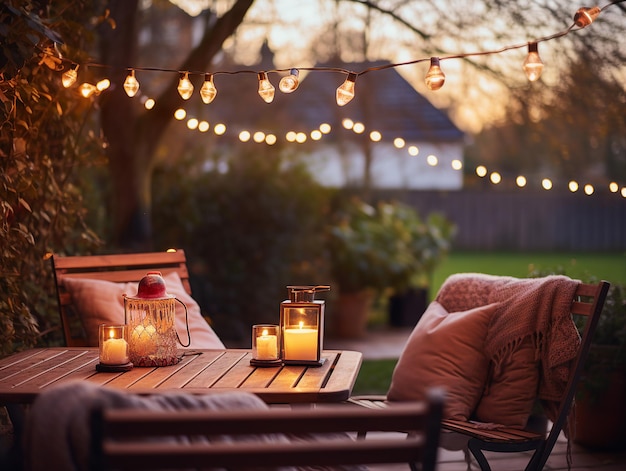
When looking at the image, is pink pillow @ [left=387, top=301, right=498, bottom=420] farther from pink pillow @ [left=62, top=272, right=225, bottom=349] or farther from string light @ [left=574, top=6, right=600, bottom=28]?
string light @ [left=574, top=6, right=600, bottom=28]

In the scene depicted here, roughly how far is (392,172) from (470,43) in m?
7.54

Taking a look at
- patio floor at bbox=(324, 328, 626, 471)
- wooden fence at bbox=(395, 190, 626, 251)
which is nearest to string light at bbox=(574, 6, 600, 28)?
patio floor at bbox=(324, 328, 626, 471)

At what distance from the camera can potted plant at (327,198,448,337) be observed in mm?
8164

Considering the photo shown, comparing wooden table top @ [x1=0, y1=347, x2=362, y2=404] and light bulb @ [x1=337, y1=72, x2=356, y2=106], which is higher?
light bulb @ [x1=337, y1=72, x2=356, y2=106]

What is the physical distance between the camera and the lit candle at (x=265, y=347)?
2846 mm

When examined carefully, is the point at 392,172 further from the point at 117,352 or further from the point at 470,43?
the point at 117,352

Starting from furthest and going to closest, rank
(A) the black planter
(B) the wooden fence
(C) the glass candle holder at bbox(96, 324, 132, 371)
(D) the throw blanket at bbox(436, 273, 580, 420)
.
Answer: (B) the wooden fence → (A) the black planter → (D) the throw blanket at bbox(436, 273, 580, 420) → (C) the glass candle holder at bbox(96, 324, 132, 371)

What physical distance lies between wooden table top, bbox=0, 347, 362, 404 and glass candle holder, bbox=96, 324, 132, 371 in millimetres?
27

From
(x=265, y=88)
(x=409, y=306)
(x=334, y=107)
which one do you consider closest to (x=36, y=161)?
(x=265, y=88)

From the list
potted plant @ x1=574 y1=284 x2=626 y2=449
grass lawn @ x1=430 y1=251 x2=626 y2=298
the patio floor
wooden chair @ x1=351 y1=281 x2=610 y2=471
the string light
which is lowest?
grass lawn @ x1=430 y1=251 x2=626 y2=298

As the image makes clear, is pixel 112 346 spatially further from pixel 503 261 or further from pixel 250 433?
pixel 503 261

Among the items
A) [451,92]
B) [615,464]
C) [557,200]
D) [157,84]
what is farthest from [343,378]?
[557,200]

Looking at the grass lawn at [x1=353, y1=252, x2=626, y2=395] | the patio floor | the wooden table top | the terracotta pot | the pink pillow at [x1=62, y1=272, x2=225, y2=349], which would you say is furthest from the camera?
the grass lawn at [x1=353, y1=252, x2=626, y2=395]

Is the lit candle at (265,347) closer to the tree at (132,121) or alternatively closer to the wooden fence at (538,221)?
the tree at (132,121)
